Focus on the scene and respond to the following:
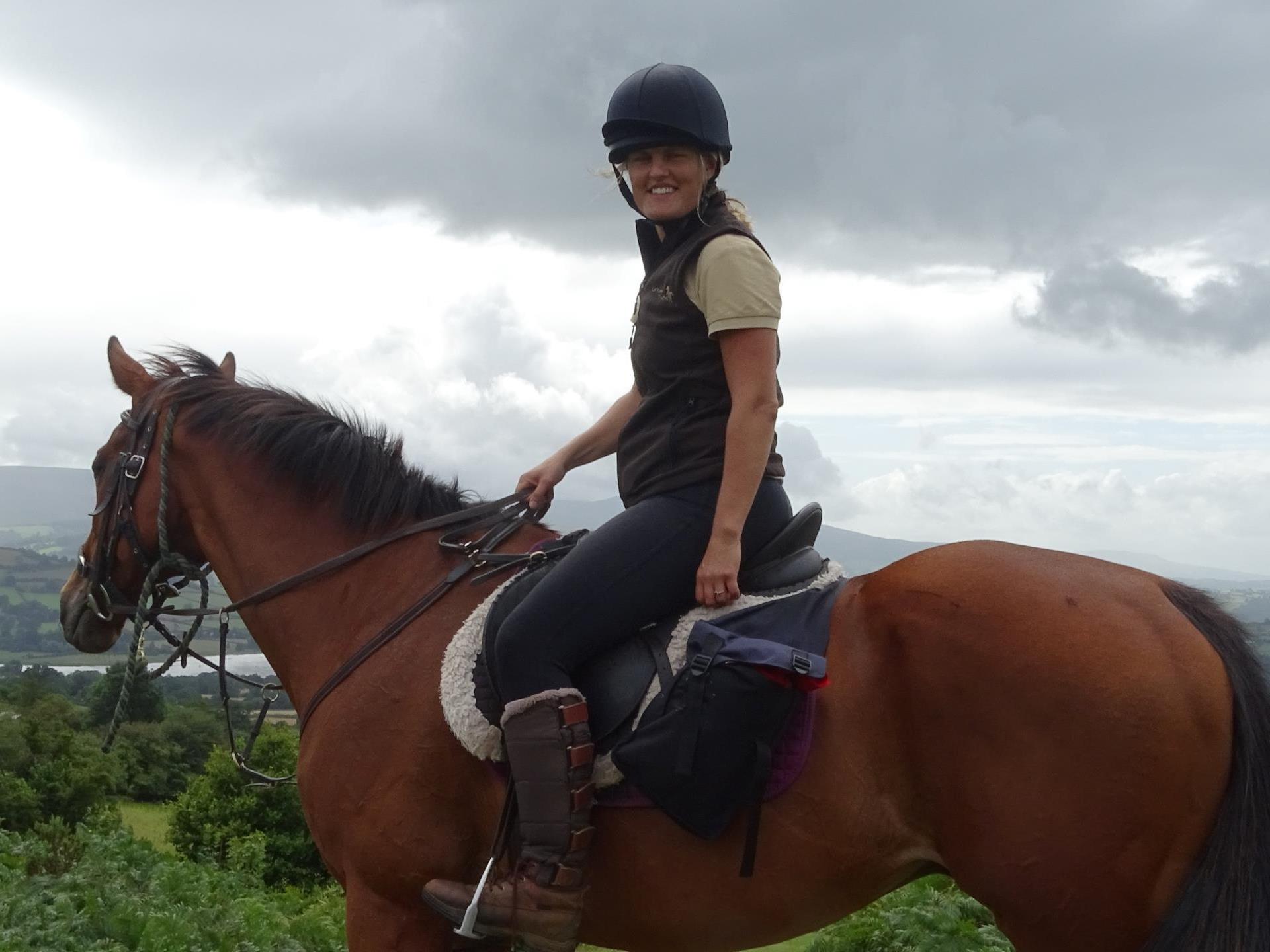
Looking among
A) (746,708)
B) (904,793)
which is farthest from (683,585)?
(904,793)

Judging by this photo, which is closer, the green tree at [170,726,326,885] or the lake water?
the lake water

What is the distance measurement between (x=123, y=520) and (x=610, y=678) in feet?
7.34

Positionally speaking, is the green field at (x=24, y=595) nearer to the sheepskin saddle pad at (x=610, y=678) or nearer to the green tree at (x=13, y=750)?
the green tree at (x=13, y=750)

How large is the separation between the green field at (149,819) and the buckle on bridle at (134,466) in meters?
20.0

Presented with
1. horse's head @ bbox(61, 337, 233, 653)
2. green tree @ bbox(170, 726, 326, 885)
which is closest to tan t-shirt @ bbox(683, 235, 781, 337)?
horse's head @ bbox(61, 337, 233, 653)

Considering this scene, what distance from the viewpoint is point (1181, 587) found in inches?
124

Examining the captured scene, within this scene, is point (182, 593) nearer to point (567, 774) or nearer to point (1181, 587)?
point (567, 774)

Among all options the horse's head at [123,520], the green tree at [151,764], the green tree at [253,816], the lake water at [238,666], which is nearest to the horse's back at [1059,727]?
the lake water at [238,666]

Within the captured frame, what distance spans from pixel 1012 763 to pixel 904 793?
335 mm

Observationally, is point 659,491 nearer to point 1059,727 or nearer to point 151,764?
point 1059,727

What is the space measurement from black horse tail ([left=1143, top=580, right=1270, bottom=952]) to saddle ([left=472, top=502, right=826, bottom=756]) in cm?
132

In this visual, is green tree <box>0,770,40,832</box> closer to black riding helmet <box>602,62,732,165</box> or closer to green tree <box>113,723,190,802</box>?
green tree <box>113,723,190,802</box>

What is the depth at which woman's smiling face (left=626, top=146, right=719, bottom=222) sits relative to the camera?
3590 mm

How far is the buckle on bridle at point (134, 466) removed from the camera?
4.23m
